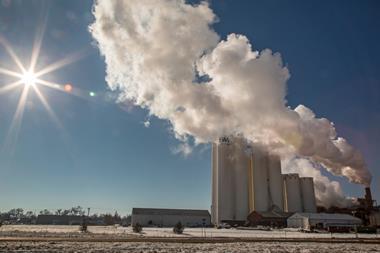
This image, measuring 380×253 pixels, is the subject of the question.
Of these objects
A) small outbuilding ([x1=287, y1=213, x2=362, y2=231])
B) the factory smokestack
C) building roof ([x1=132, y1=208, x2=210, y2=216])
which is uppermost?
the factory smokestack

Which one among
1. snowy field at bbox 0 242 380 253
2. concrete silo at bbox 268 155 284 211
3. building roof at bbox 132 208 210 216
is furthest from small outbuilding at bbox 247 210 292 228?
snowy field at bbox 0 242 380 253

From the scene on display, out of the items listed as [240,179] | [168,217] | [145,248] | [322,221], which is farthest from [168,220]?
[145,248]

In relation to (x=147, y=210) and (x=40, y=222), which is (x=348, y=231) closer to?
(x=147, y=210)

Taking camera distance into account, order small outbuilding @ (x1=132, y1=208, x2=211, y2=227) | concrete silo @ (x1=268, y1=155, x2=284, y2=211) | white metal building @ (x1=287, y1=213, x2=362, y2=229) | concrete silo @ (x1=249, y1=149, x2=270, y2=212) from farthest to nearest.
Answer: small outbuilding @ (x1=132, y1=208, x2=211, y2=227) → concrete silo @ (x1=268, y1=155, x2=284, y2=211) → concrete silo @ (x1=249, y1=149, x2=270, y2=212) → white metal building @ (x1=287, y1=213, x2=362, y2=229)

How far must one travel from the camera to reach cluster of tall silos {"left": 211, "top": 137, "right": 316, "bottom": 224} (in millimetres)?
84938

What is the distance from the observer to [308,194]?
90.6 m

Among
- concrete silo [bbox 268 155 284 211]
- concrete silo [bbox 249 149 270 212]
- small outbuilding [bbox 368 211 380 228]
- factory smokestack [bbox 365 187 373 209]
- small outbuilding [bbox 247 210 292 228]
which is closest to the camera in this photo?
small outbuilding [bbox 368 211 380 228]

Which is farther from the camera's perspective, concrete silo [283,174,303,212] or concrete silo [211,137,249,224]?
concrete silo [283,174,303,212]

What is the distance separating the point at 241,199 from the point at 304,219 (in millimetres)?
18031

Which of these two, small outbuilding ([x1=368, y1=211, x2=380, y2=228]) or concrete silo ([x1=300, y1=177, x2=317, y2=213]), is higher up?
concrete silo ([x1=300, y1=177, x2=317, y2=213])

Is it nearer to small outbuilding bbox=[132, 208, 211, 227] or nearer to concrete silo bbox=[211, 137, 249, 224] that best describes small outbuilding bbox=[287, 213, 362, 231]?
concrete silo bbox=[211, 137, 249, 224]

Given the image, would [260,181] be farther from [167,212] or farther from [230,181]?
[167,212]

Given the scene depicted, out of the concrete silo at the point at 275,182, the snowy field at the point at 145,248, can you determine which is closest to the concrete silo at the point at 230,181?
the concrete silo at the point at 275,182

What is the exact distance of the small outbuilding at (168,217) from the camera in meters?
108
